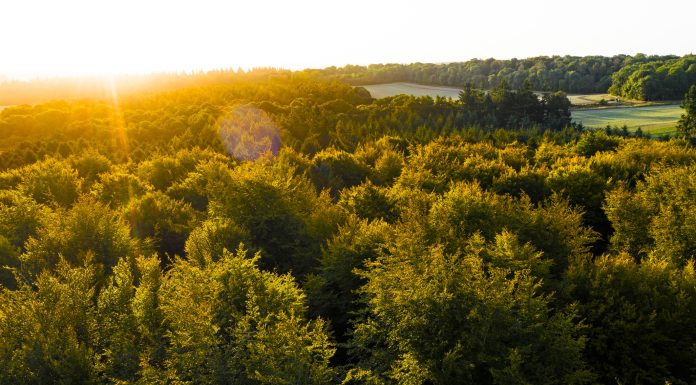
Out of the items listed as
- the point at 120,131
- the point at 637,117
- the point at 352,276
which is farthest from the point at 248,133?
the point at 637,117

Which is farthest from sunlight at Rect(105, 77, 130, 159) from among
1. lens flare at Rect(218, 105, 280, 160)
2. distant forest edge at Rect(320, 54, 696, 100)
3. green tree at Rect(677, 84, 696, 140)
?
green tree at Rect(677, 84, 696, 140)

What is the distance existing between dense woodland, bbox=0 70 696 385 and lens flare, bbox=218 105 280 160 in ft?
25.4

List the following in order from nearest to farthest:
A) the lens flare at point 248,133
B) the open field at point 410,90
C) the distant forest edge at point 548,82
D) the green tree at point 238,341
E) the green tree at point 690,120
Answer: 1. the green tree at point 238,341
2. the lens flare at point 248,133
3. the green tree at point 690,120
4. the distant forest edge at point 548,82
5. the open field at point 410,90

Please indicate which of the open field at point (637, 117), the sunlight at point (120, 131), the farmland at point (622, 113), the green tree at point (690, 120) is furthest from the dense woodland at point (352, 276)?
the farmland at point (622, 113)

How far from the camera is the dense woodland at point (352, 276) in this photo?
1861cm

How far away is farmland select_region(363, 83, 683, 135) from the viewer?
127 m

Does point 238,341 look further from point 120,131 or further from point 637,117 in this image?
point 637,117

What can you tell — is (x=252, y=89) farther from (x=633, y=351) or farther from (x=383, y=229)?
(x=633, y=351)

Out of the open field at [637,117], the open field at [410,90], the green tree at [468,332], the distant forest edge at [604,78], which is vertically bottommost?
the open field at [637,117]

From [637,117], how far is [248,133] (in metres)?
117

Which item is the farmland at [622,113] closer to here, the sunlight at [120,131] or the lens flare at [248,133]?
the lens flare at [248,133]

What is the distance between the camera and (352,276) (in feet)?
92.8

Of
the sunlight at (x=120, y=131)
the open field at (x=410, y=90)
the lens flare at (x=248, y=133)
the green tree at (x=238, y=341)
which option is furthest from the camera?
the open field at (x=410, y=90)

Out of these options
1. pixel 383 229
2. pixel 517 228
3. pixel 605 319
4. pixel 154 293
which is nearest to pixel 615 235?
pixel 517 228
